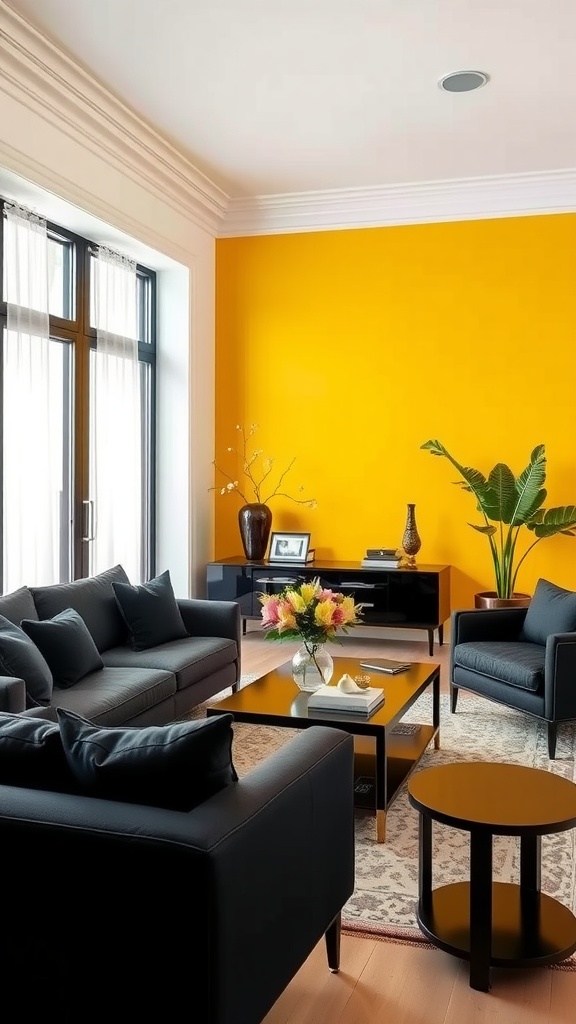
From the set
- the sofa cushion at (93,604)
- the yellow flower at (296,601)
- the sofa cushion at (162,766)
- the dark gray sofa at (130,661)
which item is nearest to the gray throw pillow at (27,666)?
the dark gray sofa at (130,661)

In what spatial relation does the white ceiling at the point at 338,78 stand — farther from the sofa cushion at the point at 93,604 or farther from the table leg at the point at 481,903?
the table leg at the point at 481,903

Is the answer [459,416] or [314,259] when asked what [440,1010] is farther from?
[314,259]

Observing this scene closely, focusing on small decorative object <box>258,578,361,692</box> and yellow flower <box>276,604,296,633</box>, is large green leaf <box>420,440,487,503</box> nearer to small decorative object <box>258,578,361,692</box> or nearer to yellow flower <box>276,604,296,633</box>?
small decorative object <box>258,578,361,692</box>

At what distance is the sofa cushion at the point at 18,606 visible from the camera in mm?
3992

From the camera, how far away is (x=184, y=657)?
4.61 meters

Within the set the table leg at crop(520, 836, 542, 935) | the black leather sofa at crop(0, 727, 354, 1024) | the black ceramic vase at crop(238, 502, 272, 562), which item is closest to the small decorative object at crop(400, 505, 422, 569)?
the black ceramic vase at crop(238, 502, 272, 562)

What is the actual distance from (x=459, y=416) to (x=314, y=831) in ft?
17.5

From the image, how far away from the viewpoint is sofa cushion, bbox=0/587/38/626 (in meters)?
3.99

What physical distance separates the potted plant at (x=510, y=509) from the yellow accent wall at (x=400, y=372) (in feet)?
1.18

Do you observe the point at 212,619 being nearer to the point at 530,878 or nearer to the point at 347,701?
the point at 347,701

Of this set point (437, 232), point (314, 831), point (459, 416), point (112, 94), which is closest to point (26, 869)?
point (314, 831)

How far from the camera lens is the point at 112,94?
17.4 feet

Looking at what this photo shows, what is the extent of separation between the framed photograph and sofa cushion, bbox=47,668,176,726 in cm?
295

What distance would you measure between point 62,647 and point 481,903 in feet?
7.40
